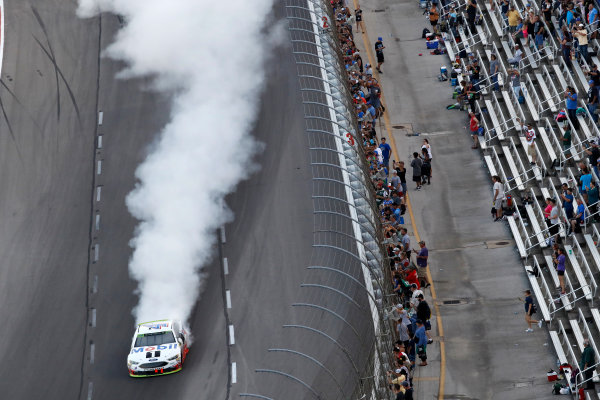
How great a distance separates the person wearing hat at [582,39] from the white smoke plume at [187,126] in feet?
34.2

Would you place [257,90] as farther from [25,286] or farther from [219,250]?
[25,286]

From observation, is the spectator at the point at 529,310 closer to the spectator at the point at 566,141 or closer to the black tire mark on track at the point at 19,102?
the spectator at the point at 566,141

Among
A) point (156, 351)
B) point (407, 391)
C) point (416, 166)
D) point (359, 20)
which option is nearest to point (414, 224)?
point (416, 166)

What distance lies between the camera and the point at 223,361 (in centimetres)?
3334

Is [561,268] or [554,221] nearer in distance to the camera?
[561,268]

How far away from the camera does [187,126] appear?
40656 millimetres

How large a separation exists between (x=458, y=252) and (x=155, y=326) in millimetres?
9590

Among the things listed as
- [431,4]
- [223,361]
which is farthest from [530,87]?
[223,361]

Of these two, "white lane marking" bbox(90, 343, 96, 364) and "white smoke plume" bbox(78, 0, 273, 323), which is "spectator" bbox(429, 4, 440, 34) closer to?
"white smoke plume" bbox(78, 0, 273, 323)

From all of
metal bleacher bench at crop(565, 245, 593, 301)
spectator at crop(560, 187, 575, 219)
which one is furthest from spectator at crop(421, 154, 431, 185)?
metal bleacher bench at crop(565, 245, 593, 301)

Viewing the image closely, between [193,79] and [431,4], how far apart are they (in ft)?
35.0

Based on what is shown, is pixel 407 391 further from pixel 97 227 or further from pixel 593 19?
pixel 593 19

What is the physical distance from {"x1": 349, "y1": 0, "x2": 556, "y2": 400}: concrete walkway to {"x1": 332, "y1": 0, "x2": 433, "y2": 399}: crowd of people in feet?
1.58

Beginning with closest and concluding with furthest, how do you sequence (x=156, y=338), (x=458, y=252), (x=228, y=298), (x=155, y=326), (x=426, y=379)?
1. (x=156, y=338)
2. (x=155, y=326)
3. (x=426, y=379)
4. (x=228, y=298)
5. (x=458, y=252)
